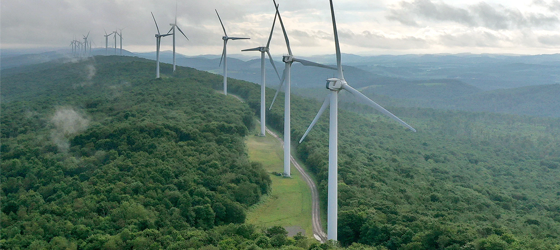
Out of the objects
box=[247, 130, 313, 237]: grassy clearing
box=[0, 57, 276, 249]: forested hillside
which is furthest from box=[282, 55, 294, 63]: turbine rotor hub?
box=[247, 130, 313, 237]: grassy clearing

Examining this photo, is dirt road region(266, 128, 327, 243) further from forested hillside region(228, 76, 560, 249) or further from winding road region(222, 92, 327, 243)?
forested hillside region(228, 76, 560, 249)

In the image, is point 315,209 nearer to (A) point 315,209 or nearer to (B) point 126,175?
(A) point 315,209

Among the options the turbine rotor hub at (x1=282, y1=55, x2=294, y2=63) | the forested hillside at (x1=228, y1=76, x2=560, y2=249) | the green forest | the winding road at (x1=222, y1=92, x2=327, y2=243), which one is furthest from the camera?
the turbine rotor hub at (x1=282, y1=55, x2=294, y2=63)

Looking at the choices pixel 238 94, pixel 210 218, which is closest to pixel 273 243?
pixel 210 218

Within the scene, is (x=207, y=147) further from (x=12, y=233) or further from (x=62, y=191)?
(x=12, y=233)

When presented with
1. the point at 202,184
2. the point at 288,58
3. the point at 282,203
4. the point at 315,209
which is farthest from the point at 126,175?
the point at 288,58

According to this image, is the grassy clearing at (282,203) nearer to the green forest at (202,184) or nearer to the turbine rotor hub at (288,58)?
the green forest at (202,184)
